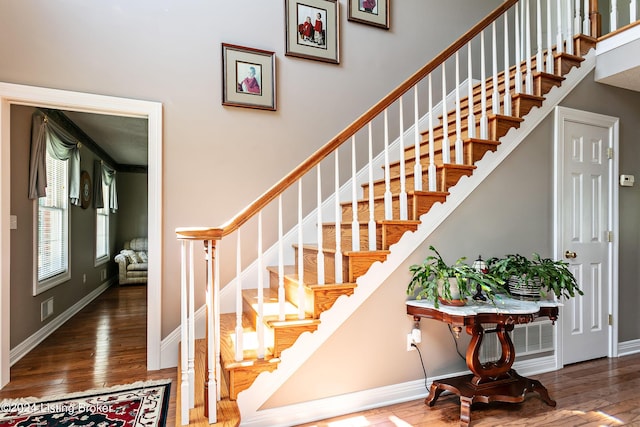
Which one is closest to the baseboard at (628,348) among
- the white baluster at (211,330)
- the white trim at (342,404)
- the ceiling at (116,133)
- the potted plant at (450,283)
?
the white trim at (342,404)

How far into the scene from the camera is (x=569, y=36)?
2984mm

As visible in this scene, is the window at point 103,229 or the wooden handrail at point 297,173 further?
the window at point 103,229

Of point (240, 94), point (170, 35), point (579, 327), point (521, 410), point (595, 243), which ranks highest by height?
point (170, 35)

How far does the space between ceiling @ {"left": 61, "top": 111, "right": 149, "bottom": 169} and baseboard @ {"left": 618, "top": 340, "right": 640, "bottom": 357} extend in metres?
5.56

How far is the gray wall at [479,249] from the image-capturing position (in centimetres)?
219

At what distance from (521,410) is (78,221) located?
5580 mm

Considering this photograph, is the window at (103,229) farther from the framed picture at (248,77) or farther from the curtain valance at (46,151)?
the framed picture at (248,77)

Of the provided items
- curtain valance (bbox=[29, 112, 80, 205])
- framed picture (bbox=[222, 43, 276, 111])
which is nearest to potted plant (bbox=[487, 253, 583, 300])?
framed picture (bbox=[222, 43, 276, 111])

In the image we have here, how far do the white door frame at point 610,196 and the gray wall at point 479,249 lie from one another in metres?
0.05

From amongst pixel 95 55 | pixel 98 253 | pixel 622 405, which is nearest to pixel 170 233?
pixel 95 55

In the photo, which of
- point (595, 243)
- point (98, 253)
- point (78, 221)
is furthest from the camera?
point (98, 253)

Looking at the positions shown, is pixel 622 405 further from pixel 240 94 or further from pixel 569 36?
pixel 240 94

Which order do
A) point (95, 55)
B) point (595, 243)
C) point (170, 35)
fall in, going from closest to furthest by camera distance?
point (95, 55), point (170, 35), point (595, 243)

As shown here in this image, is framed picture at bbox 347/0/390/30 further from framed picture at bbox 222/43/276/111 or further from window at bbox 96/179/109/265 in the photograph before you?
window at bbox 96/179/109/265
